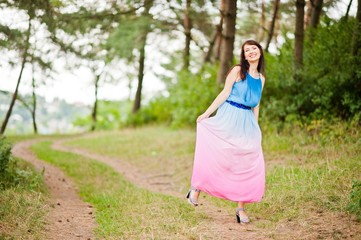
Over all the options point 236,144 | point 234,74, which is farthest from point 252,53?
point 236,144

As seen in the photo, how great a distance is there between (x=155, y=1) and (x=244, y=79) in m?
5.88

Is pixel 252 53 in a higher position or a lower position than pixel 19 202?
higher

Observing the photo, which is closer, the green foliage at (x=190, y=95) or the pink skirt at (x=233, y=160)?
the pink skirt at (x=233, y=160)

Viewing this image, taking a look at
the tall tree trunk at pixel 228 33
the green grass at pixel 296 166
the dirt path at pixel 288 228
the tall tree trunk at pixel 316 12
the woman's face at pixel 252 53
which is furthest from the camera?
the tall tree trunk at pixel 316 12

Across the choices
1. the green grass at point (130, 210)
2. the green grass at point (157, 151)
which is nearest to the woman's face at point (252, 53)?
the green grass at point (130, 210)

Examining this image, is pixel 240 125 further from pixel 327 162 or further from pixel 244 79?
pixel 327 162

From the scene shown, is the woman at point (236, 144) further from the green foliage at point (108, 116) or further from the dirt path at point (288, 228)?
the green foliage at point (108, 116)

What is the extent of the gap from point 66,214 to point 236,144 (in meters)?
2.82

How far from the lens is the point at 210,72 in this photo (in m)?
15.3

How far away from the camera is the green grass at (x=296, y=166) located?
570 cm

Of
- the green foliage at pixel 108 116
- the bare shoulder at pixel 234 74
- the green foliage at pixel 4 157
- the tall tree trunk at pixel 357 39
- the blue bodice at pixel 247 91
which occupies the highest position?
the tall tree trunk at pixel 357 39

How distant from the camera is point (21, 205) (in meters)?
5.62

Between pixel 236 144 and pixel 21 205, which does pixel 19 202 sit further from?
pixel 236 144

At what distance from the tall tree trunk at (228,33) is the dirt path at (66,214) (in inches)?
220
